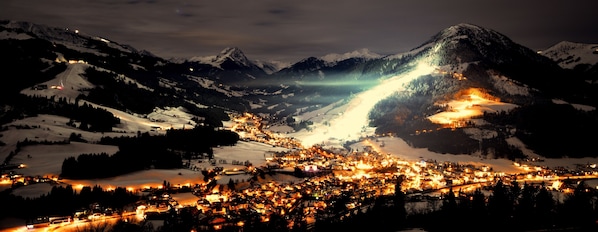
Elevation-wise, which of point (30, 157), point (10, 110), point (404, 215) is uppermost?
point (10, 110)

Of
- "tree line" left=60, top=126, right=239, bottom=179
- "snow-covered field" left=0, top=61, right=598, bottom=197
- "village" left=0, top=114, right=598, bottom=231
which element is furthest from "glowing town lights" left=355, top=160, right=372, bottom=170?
"tree line" left=60, top=126, right=239, bottom=179

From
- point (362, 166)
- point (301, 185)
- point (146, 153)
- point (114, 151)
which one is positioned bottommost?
point (301, 185)

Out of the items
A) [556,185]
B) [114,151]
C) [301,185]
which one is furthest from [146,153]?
[556,185]

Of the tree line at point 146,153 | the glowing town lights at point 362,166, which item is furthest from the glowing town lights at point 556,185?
the tree line at point 146,153

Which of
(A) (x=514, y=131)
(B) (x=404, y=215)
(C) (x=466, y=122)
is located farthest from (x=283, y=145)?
(B) (x=404, y=215)

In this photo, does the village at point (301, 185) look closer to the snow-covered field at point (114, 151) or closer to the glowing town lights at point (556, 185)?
the glowing town lights at point (556, 185)

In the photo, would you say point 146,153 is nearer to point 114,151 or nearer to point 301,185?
point 114,151

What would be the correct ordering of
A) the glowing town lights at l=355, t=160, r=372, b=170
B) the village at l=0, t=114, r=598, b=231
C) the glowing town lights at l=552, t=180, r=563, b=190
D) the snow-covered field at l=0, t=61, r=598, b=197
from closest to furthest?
the village at l=0, t=114, r=598, b=231, the glowing town lights at l=552, t=180, r=563, b=190, the snow-covered field at l=0, t=61, r=598, b=197, the glowing town lights at l=355, t=160, r=372, b=170

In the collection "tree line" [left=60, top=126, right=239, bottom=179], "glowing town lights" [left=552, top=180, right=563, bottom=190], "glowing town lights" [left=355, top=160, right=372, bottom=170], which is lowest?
"glowing town lights" [left=552, top=180, right=563, bottom=190]

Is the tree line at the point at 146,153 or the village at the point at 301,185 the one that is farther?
the tree line at the point at 146,153

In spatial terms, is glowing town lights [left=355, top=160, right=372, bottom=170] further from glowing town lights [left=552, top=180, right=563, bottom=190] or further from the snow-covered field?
glowing town lights [left=552, top=180, right=563, bottom=190]

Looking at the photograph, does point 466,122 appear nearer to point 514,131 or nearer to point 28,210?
point 514,131
